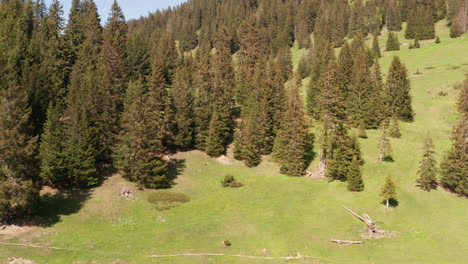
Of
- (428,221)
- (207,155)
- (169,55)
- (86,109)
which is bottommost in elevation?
(428,221)

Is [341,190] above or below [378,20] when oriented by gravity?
below

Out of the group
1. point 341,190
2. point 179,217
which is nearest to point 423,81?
point 341,190

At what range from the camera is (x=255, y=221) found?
42.5m

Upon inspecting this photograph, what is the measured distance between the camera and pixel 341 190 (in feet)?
168

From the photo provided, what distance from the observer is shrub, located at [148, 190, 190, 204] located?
50.0 metres

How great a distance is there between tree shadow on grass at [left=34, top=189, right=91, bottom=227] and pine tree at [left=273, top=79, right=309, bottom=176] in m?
32.7

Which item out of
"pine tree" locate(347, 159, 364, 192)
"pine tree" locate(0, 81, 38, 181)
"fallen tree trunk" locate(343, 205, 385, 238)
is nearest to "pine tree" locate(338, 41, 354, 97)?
"pine tree" locate(347, 159, 364, 192)

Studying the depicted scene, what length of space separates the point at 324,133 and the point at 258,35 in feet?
146

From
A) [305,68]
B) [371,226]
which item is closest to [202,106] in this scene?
[371,226]

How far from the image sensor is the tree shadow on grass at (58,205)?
40675mm

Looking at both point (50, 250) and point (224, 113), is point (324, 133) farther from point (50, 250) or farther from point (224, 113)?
point (50, 250)

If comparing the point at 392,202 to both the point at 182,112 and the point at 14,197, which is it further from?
the point at 14,197

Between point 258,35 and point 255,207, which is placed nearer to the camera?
point 255,207

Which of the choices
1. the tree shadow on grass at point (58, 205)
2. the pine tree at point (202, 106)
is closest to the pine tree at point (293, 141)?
the pine tree at point (202, 106)
